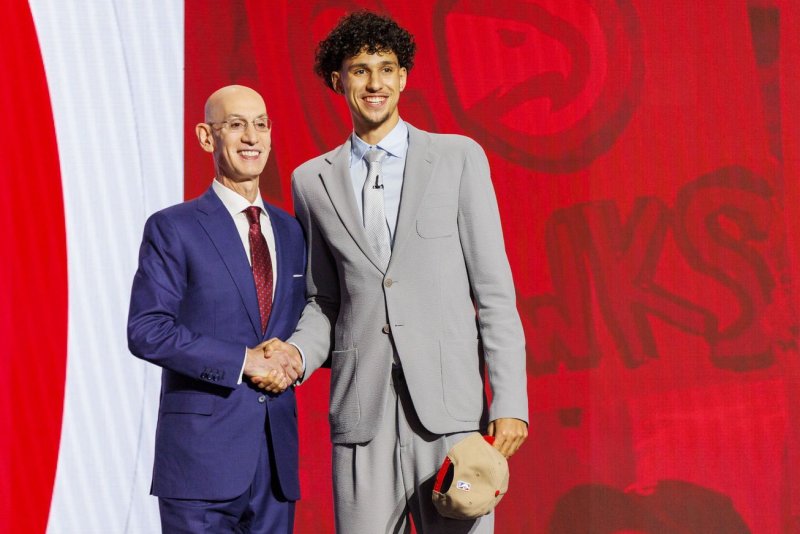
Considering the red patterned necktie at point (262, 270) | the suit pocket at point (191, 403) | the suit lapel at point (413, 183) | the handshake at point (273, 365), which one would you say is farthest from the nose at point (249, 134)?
the suit pocket at point (191, 403)

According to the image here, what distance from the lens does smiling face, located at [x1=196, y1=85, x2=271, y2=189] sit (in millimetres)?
2377

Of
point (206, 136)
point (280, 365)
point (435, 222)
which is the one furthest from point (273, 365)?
point (206, 136)

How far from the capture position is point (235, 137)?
2.38 metres

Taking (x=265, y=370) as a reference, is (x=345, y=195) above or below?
above

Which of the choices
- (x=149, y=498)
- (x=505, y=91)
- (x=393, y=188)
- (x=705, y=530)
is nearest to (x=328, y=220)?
(x=393, y=188)

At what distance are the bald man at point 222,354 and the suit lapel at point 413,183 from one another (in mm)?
326

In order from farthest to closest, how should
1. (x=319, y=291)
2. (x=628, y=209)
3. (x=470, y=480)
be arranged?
1. (x=628, y=209)
2. (x=319, y=291)
3. (x=470, y=480)

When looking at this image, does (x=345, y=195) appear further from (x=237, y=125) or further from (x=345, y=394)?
(x=345, y=394)

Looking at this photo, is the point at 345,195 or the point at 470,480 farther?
the point at 345,195

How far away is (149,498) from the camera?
3477 mm

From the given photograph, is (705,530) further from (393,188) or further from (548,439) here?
(393,188)

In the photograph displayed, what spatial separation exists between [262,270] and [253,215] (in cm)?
14

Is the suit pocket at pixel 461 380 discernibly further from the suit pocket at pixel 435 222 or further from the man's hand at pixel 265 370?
the man's hand at pixel 265 370

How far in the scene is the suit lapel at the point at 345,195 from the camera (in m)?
2.27
